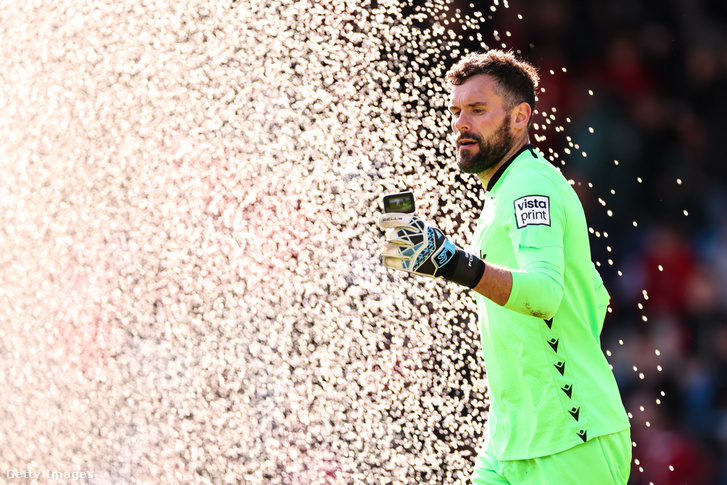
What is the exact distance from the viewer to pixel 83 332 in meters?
5.05

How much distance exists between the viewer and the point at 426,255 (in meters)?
1.84

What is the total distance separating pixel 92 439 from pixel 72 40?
2.55m

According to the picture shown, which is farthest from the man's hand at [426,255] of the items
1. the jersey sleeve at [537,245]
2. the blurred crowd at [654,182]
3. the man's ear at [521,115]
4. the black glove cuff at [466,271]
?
the blurred crowd at [654,182]

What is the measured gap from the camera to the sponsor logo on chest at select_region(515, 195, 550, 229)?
1.93m

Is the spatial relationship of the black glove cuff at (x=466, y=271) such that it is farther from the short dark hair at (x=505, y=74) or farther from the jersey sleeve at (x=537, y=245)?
the short dark hair at (x=505, y=74)

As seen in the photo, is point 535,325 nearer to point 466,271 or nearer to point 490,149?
point 466,271

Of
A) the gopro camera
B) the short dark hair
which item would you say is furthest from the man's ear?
the gopro camera

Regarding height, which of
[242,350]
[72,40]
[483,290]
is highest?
[483,290]

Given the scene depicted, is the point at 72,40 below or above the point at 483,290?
below

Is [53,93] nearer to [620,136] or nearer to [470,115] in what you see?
[620,136]

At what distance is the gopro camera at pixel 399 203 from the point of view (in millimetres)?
1911

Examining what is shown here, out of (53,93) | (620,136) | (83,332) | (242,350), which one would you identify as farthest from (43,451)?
(620,136)

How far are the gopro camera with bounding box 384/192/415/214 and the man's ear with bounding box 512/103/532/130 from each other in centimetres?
50

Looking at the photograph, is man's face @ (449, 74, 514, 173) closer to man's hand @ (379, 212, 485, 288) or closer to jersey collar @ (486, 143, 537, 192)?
jersey collar @ (486, 143, 537, 192)
